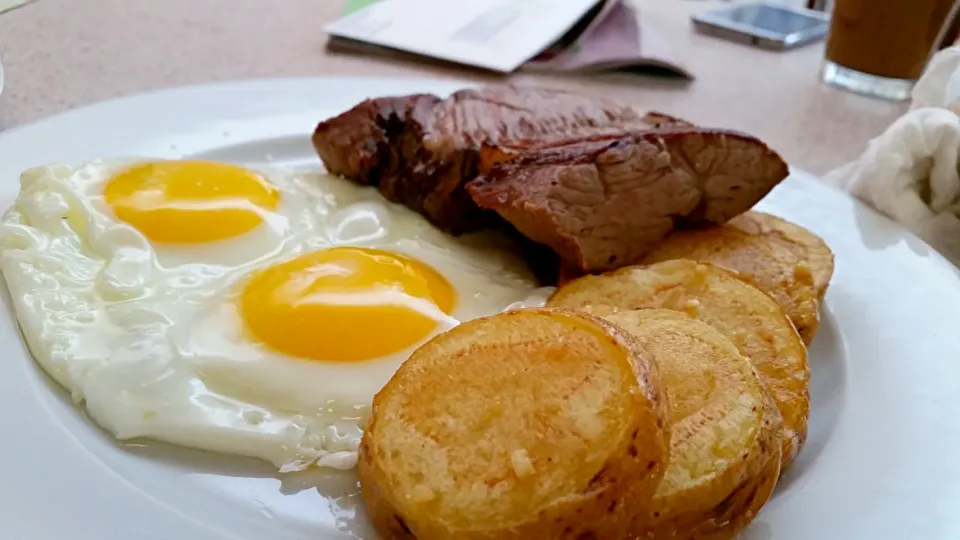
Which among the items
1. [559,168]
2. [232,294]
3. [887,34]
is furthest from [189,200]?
[887,34]

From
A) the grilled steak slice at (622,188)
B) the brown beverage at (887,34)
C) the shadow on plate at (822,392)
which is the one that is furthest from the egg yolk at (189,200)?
the brown beverage at (887,34)

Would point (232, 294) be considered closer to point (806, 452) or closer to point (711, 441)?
point (711, 441)

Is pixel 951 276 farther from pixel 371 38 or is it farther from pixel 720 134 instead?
pixel 371 38

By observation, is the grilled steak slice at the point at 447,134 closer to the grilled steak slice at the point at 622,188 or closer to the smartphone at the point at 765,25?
the grilled steak slice at the point at 622,188

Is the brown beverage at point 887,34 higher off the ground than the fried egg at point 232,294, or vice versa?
the brown beverage at point 887,34

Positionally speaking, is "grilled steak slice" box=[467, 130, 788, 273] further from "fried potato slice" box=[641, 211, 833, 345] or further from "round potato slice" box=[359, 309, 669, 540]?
"round potato slice" box=[359, 309, 669, 540]

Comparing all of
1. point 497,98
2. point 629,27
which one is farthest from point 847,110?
point 497,98
